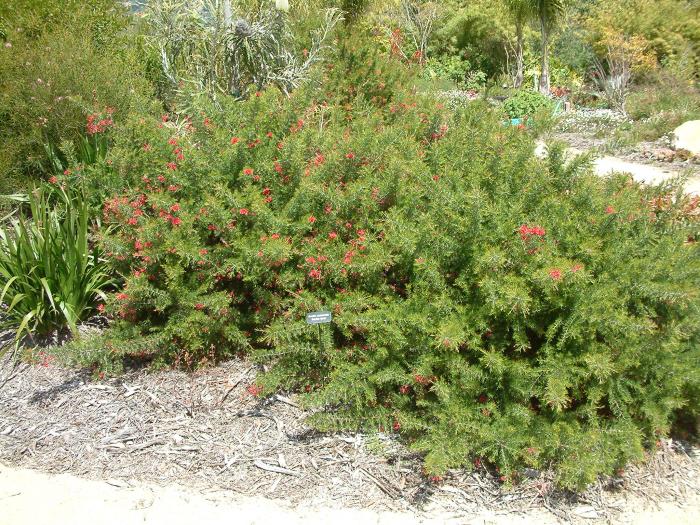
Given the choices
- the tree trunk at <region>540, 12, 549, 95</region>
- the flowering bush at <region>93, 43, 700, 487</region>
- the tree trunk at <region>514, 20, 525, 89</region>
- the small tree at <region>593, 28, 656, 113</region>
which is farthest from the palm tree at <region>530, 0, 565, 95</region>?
the flowering bush at <region>93, 43, 700, 487</region>

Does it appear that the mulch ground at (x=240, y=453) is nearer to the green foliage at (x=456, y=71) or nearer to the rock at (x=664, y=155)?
the rock at (x=664, y=155)

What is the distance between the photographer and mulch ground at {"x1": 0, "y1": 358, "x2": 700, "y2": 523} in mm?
3104

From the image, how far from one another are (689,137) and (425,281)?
748 centimetres

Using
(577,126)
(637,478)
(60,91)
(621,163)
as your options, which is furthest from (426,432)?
(577,126)

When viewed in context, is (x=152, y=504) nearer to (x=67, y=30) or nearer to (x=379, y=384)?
(x=379, y=384)

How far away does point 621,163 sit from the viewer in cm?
884

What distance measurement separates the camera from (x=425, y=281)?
352 centimetres

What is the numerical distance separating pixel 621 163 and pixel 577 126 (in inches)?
92.7

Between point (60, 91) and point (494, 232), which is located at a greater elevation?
point (60, 91)

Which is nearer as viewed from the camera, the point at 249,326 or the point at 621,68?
the point at 249,326

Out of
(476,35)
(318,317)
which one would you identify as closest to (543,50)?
(476,35)

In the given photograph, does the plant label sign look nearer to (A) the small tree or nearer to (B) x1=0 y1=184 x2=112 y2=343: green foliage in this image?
(B) x1=0 y1=184 x2=112 y2=343: green foliage

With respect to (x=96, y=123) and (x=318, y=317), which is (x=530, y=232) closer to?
(x=318, y=317)

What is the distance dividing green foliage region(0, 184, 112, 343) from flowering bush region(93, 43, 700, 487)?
42cm
